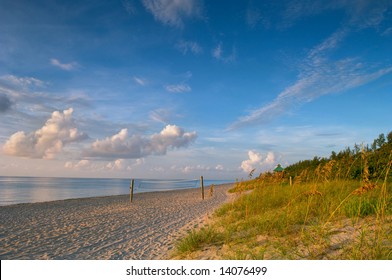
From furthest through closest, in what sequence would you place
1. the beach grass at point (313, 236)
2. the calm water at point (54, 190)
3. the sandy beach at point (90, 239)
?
the calm water at point (54, 190) → the sandy beach at point (90, 239) → the beach grass at point (313, 236)

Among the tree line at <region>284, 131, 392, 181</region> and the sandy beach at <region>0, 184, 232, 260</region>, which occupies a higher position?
the tree line at <region>284, 131, 392, 181</region>

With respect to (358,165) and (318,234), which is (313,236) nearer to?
(318,234)

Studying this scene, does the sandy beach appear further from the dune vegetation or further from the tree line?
the tree line

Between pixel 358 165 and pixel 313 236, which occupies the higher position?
pixel 358 165

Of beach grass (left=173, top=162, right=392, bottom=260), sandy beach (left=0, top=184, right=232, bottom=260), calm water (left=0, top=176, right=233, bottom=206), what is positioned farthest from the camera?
calm water (left=0, top=176, right=233, bottom=206)

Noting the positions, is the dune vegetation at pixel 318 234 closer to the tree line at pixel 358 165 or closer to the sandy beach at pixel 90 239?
the tree line at pixel 358 165

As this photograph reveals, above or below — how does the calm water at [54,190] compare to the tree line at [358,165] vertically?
below

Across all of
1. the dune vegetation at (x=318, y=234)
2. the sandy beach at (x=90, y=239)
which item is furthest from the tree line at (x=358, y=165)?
the sandy beach at (x=90, y=239)

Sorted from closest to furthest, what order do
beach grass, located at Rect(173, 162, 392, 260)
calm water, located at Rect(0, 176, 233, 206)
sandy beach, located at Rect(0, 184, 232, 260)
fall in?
beach grass, located at Rect(173, 162, 392, 260) → sandy beach, located at Rect(0, 184, 232, 260) → calm water, located at Rect(0, 176, 233, 206)

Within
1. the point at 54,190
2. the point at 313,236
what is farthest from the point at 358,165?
the point at 54,190

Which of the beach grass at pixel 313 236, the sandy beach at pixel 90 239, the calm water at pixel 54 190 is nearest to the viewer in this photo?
the beach grass at pixel 313 236

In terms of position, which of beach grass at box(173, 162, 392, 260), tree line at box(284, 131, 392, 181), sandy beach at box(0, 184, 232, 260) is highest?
tree line at box(284, 131, 392, 181)

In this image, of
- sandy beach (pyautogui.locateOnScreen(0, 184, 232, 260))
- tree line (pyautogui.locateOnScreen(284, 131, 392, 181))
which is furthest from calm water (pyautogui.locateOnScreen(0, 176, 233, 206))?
tree line (pyautogui.locateOnScreen(284, 131, 392, 181))
